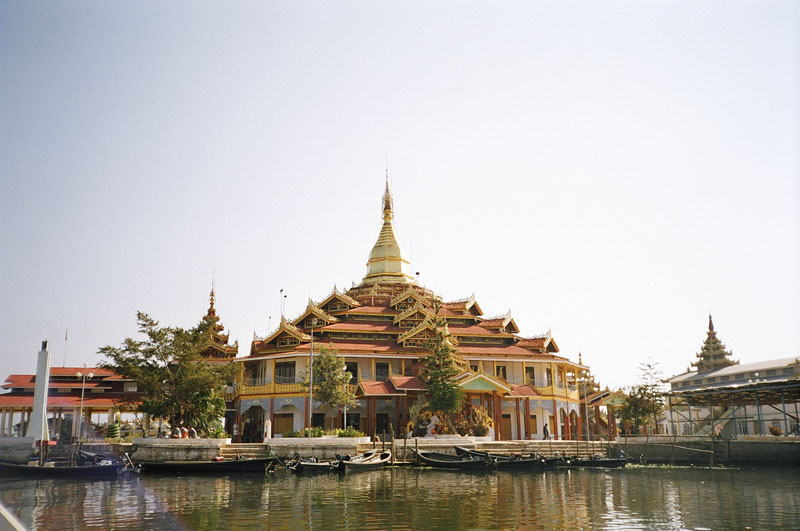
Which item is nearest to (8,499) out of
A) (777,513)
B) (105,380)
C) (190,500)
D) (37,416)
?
(190,500)

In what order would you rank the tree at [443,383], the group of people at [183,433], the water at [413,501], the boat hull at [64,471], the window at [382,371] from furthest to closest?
1. the window at [382,371]
2. the tree at [443,383]
3. the group of people at [183,433]
4. the boat hull at [64,471]
5. the water at [413,501]

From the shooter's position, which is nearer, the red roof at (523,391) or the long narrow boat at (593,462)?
the long narrow boat at (593,462)

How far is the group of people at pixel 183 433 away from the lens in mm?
33281

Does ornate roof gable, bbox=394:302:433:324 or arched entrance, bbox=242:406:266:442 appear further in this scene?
ornate roof gable, bbox=394:302:433:324

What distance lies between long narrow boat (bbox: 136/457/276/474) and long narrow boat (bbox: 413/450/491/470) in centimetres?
764

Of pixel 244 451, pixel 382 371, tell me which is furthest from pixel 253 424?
pixel 244 451

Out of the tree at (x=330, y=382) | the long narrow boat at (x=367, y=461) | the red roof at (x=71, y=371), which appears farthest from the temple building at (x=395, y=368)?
the red roof at (x=71, y=371)

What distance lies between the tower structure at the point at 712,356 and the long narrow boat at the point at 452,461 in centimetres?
4470

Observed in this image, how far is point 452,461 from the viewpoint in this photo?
1314 inches

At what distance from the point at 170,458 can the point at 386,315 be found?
67.9 feet

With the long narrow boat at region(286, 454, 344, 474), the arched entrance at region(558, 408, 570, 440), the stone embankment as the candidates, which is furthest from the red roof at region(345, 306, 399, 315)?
the long narrow boat at region(286, 454, 344, 474)

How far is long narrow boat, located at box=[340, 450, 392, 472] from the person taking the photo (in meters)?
31.9

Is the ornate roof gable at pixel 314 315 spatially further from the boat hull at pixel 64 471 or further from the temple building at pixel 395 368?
the boat hull at pixel 64 471

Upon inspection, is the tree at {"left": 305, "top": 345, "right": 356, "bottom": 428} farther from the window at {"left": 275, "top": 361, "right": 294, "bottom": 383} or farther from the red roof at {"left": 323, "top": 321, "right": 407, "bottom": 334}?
the red roof at {"left": 323, "top": 321, "right": 407, "bottom": 334}
